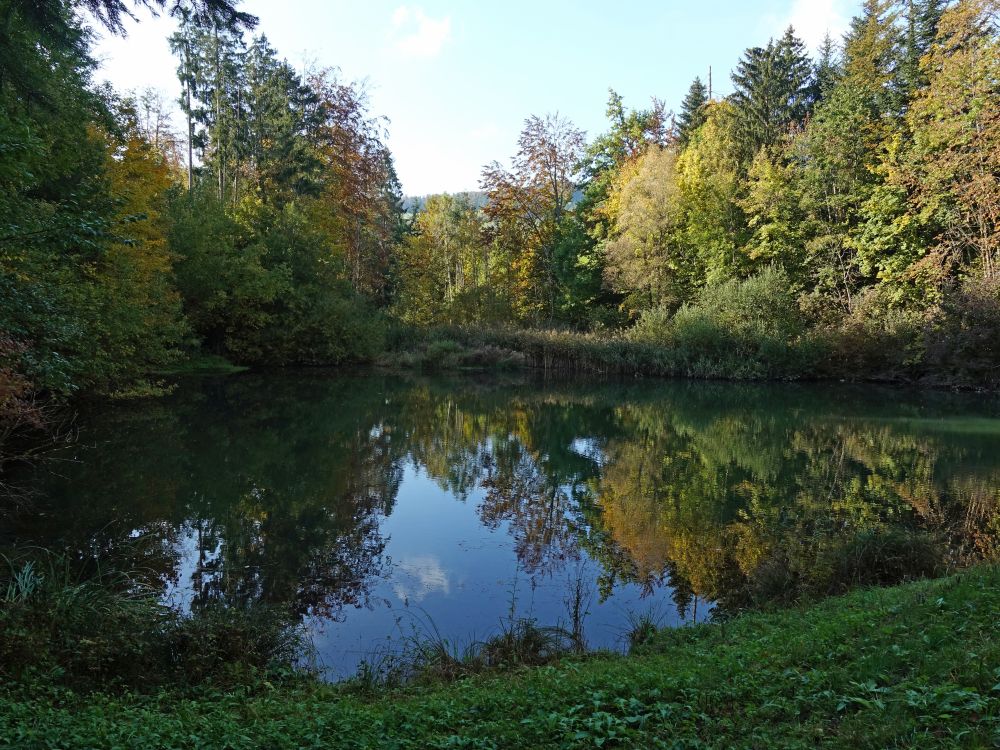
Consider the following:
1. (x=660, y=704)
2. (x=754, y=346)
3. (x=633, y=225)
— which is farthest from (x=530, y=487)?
(x=633, y=225)

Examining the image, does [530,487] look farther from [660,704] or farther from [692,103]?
[692,103]

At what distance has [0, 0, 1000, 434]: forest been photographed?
79.7 feet

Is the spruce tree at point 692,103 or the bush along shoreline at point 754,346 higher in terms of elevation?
A: the spruce tree at point 692,103

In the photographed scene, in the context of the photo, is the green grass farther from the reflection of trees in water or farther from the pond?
the reflection of trees in water

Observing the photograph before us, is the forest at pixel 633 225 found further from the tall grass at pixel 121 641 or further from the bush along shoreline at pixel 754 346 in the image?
the tall grass at pixel 121 641

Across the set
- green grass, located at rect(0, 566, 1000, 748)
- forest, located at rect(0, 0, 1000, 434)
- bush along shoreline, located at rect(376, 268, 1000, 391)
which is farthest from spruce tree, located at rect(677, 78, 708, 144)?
green grass, located at rect(0, 566, 1000, 748)

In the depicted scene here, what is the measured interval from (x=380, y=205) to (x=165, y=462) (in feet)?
107

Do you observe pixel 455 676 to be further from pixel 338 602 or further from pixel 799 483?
pixel 799 483

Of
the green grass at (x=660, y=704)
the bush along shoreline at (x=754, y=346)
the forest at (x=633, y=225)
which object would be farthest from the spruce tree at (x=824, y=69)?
the green grass at (x=660, y=704)

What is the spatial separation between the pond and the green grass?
4.67ft

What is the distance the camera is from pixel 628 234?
1467 inches

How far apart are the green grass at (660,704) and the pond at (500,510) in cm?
142

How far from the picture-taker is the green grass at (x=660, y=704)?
3.11 metres

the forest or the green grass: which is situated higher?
the forest
